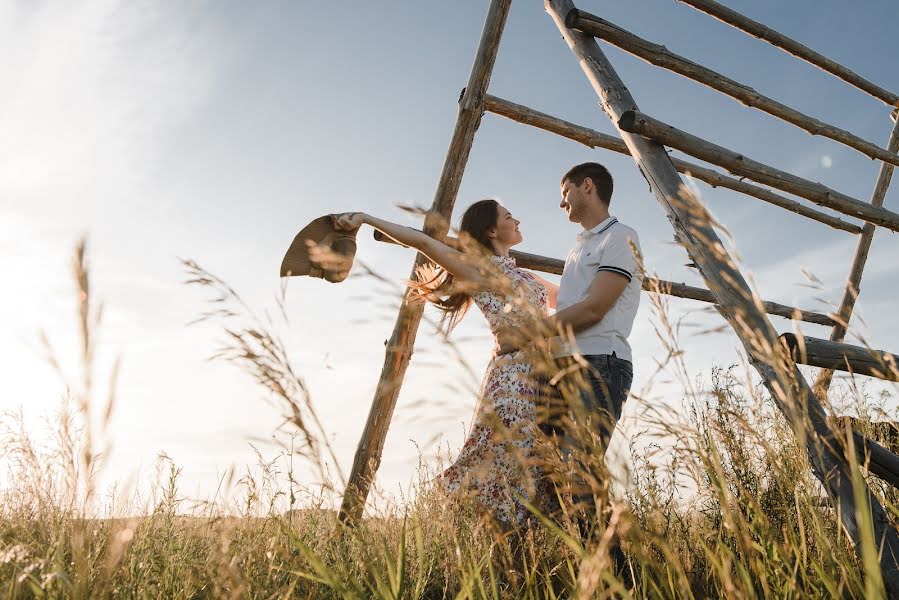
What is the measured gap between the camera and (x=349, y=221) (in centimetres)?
259

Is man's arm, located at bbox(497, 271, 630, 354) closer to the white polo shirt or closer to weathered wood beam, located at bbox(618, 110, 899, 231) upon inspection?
the white polo shirt

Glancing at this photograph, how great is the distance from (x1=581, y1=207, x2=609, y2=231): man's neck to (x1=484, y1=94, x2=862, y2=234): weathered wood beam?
2.99 feet

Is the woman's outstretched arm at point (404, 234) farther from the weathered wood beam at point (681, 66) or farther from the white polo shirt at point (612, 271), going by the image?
the weathered wood beam at point (681, 66)

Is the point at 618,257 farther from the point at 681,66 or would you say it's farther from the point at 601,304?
the point at 681,66

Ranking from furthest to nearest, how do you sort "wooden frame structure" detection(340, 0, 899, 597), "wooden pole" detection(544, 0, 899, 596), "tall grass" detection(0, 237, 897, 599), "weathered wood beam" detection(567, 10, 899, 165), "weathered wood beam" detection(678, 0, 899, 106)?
"weathered wood beam" detection(678, 0, 899, 106) < "weathered wood beam" detection(567, 10, 899, 165) < "wooden frame structure" detection(340, 0, 899, 597) < "wooden pole" detection(544, 0, 899, 596) < "tall grass" detection(0, 237, 897, 599)

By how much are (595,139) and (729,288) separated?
1.89m

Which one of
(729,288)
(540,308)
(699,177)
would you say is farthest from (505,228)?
(699,177)

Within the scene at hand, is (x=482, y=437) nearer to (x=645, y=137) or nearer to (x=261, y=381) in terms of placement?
(x=645, y=137)

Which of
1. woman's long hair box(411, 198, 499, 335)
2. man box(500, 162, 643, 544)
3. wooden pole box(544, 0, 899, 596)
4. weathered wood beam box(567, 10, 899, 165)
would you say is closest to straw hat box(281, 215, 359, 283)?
woman's long hair box(411, 198, 499, 335)

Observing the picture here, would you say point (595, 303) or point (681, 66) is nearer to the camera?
point (595, 303)

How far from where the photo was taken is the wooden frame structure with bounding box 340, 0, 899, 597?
194 centimetres

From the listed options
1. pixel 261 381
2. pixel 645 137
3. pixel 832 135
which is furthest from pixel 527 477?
pixel 832 135

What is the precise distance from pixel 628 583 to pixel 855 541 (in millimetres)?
672

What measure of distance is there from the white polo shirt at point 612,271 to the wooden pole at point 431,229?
A: 2.56ft
